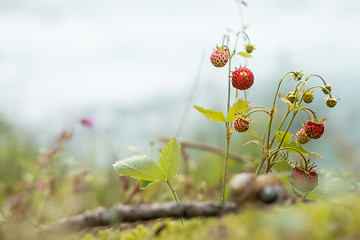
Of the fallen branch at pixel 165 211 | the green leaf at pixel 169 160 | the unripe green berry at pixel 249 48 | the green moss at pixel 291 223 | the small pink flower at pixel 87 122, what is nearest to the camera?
the green moss at pixel 291 223

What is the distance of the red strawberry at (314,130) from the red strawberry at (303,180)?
13cm

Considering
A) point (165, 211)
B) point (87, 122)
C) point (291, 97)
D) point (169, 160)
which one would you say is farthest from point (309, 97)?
point (87, 122)

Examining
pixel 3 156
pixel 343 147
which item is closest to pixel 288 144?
Result: pixel 343 147

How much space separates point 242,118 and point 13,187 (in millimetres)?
2415

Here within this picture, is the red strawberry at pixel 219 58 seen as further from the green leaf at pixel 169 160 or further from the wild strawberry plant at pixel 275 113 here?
the green leaf at pixel 169 160

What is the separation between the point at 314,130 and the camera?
1.12 meters

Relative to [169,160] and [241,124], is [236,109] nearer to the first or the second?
[241,124]

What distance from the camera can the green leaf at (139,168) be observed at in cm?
109

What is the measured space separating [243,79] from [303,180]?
359 mm

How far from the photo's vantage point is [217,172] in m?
2.58

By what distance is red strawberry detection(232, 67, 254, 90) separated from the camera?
1.18 metres

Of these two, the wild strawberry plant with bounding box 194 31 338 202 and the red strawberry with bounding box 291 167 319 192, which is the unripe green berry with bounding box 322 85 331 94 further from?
the red strawberry with bounding box 291 167 319 192

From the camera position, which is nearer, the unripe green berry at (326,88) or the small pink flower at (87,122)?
the unripe green berry at (326,88)

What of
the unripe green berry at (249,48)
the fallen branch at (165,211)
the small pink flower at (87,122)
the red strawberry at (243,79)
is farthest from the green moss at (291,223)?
the small pink flower at (87,122)
